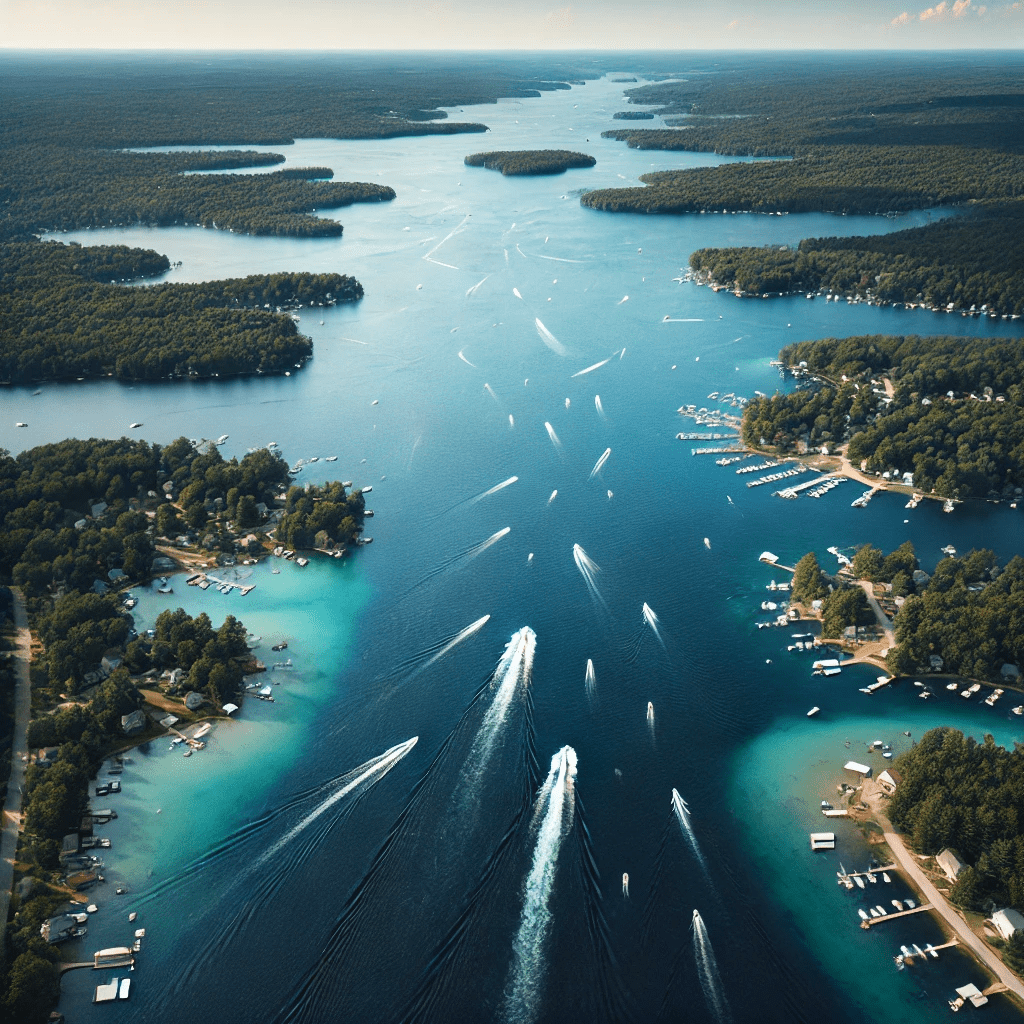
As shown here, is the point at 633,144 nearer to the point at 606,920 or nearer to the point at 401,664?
the point at 401,664

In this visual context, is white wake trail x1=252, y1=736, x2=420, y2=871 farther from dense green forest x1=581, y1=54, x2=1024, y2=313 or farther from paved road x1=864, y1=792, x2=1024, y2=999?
dense green forest x1=581, y1=54, x2=1024, y2=313

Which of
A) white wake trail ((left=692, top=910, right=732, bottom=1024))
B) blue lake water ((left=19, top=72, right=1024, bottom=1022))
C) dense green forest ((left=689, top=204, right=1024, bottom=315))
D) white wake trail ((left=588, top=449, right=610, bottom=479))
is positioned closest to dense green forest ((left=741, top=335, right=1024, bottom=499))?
blue lake water ((left=19, top=72, right=1024, bottom=1022))

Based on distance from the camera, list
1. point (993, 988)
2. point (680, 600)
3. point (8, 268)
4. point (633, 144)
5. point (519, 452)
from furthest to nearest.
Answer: point (633, 144)
point (8, 268)
point (519, 452)
point (680, 600)
point (993, 988)

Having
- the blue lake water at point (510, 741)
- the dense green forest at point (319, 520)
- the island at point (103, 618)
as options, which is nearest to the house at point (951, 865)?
the blue lake water at point (510, 741)

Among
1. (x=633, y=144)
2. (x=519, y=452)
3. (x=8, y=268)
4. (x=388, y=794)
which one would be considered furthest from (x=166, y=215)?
(x=388, y=794)

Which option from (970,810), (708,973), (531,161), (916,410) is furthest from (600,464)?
(531,161)

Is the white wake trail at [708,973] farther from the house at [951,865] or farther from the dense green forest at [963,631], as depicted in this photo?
the dense green forest at [963,631]

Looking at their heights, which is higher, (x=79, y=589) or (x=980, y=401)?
(x=980, y=401)
